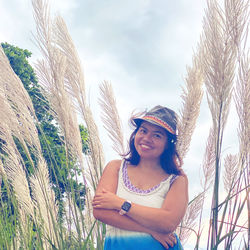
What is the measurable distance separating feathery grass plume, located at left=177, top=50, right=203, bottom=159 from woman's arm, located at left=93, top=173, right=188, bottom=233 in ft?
1.51

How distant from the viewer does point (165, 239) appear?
2059 millimetres

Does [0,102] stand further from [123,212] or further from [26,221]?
[123,212]

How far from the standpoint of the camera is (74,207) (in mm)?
2652

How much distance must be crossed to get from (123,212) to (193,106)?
0.82 metres

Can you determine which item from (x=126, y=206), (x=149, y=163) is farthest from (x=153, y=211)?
(x=149, y=163)

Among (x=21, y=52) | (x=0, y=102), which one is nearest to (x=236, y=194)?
(x=0, y=102)

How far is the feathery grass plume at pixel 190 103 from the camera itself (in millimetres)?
2289

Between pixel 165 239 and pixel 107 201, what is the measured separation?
0.41 m

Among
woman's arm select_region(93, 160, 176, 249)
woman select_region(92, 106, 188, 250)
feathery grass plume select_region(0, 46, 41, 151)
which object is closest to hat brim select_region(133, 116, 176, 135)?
woman select_region(92, 106, 188, 250)

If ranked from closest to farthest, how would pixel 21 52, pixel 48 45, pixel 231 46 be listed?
1. pixel 231 46
2. pixel 48 45
3. pixel 21 52

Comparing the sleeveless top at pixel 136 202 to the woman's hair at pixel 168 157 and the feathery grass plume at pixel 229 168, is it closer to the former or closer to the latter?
the woman's hair at pixel 168 157

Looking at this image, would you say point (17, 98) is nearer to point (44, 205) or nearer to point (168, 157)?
point (44, 205)

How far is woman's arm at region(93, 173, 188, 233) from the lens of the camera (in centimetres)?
194

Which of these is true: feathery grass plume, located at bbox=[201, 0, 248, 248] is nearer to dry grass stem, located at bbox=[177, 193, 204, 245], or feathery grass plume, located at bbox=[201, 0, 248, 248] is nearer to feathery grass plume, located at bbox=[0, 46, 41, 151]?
dry grass stem, located at bbox=[177, 193, 204, 245]
